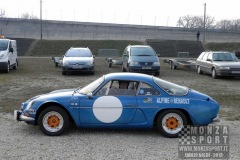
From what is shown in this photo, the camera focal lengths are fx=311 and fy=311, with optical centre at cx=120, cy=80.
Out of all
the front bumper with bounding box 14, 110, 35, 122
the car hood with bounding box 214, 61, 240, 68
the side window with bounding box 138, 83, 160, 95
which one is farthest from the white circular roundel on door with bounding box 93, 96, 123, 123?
the car hood with bounding box 214, 61, 240, 68

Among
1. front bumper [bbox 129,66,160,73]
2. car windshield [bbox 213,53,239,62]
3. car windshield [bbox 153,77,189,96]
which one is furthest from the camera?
car windshield [bbox 213,53,239,62]

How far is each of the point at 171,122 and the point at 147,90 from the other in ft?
2.62

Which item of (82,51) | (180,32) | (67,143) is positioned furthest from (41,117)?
(180,32)

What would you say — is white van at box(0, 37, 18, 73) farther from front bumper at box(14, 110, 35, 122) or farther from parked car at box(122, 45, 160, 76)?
front bumper at box(14, 110, 35, 122)

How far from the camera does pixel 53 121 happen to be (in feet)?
20.5

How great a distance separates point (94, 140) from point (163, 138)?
1362 millimetres

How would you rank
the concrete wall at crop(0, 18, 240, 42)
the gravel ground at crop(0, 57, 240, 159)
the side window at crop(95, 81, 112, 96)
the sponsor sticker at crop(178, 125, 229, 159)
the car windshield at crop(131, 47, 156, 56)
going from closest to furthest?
the gravel ground at crop(0, 57, 240, 159), the sponsor sticker at crop(178, 125, 229, 159), the side window at crop(95, 81, 112, 96), the car windshield at crop(131, 47, 156, 56), the concrete wall at crop(0, 18, 240, 42)

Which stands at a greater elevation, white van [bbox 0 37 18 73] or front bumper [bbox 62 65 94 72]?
white van [bbox 0 37 18 73]

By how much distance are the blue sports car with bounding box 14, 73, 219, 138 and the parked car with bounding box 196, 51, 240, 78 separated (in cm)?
977

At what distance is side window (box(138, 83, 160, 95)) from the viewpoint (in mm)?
6301

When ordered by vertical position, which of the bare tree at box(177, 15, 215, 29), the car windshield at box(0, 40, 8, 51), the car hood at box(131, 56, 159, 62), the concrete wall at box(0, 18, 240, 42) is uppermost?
the bare tree at box(177, 15, 215, 29)

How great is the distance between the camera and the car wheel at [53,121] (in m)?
6.17

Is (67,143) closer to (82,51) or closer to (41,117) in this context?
(41,117)

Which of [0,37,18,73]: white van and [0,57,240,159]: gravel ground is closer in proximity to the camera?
[0,57,240,159]: gravel ground
